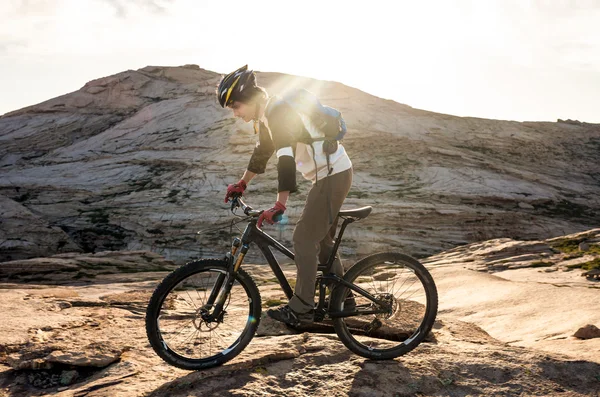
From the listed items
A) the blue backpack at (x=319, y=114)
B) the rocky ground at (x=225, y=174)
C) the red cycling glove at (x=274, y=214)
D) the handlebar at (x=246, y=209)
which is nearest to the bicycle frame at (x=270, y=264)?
the handlebar at (x=246, y=209)

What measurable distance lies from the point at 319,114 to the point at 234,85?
34.1 inches

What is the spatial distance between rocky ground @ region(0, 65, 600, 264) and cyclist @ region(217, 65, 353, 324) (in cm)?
1371

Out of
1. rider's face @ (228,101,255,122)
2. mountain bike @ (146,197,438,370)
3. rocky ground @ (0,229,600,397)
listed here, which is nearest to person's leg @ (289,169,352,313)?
mountain bike @ (146,197,438,370)

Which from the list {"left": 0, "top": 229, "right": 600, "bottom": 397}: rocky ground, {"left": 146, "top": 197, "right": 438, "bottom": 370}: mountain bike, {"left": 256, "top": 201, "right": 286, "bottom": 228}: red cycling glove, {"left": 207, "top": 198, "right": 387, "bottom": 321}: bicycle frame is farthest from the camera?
{"left": 207, "top": 198, "right": 387, "bottom": 321}: bicycle frame

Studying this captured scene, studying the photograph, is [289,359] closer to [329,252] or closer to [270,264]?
[270,264]

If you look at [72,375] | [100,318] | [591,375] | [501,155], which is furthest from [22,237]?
[501,155]

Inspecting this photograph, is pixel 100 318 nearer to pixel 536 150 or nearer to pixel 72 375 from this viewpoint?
pixel 72 375

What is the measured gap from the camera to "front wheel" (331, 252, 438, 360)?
4.69 metres

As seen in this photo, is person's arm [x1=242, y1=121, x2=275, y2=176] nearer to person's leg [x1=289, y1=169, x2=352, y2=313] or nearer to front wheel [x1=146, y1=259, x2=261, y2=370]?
person's leg [x1=289, y1=169, x2=352, y2=313]

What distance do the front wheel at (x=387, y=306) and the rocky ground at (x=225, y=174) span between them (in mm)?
13089

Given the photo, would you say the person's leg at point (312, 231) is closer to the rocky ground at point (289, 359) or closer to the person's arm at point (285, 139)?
the person's arm at point (285, 139)

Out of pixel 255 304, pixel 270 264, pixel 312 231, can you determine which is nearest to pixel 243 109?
pixel 312 231

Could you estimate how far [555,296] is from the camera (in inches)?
322

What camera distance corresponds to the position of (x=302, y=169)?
4770mm
